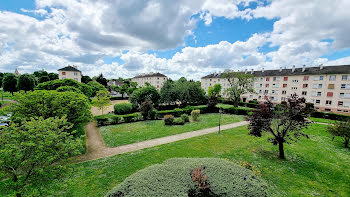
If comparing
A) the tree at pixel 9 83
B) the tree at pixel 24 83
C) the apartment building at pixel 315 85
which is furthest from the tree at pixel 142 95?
the tree at pixel 9 83

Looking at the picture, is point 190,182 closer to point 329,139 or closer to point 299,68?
point 329,139

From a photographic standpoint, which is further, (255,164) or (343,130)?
(343,130)

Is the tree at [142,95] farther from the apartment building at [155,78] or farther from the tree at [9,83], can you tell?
the apartment building at [155,78]

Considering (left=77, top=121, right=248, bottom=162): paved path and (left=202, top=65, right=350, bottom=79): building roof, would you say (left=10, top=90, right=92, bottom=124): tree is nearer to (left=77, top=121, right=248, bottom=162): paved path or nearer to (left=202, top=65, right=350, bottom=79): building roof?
(left=77, top=121, right=248, bottom=162): paved path

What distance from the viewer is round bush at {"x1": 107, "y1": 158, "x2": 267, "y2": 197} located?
15.9ft

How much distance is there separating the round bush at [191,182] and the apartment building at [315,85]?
25.8 m

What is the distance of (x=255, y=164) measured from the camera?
993 centimetres

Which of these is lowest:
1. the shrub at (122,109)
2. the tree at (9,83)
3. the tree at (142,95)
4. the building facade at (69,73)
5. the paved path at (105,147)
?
the paved path at (105,147)

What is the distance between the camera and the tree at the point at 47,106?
11039mm

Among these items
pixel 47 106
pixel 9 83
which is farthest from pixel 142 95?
pixel 9 83

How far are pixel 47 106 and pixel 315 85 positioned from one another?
169 ft

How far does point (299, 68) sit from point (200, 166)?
50705 mm

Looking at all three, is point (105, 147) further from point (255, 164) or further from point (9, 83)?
point (9, 83)

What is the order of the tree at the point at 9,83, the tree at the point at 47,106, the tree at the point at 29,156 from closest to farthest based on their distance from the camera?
the tree at the point at 29,156 < the tree at the point at 47,106 < the tree at the point at 9,83
